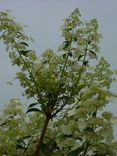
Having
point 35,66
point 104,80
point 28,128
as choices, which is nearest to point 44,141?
point 28,128

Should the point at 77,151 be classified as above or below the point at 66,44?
below

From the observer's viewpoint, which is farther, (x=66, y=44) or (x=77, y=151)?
(x=66, y=44)

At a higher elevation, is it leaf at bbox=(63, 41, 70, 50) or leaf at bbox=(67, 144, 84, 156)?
leaf at bbox=(63, 41, 70, 50)

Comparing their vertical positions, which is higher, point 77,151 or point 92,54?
point 92,54

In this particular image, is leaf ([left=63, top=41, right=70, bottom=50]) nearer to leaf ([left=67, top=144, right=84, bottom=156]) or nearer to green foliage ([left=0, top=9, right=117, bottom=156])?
green foliage ([left=0, top=9, right=117, bottom=156])

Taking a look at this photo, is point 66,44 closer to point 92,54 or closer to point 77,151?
point 92,54

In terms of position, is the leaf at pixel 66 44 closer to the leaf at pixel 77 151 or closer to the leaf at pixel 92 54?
the leaf at pixel 92 54

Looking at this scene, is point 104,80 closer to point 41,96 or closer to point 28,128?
point 41,96

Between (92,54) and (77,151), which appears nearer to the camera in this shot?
(77,151)

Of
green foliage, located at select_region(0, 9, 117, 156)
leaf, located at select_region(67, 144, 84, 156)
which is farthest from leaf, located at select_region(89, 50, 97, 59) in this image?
leaf, located at select_region(67, 144, 84, 156)

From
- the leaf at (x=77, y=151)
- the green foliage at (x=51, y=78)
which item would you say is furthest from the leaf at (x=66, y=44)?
the leaf at (x=77, y=151)

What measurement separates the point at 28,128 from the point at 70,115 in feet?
4.01

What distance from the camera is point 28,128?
5.00 metres

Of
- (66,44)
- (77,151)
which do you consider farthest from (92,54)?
(77,151)
